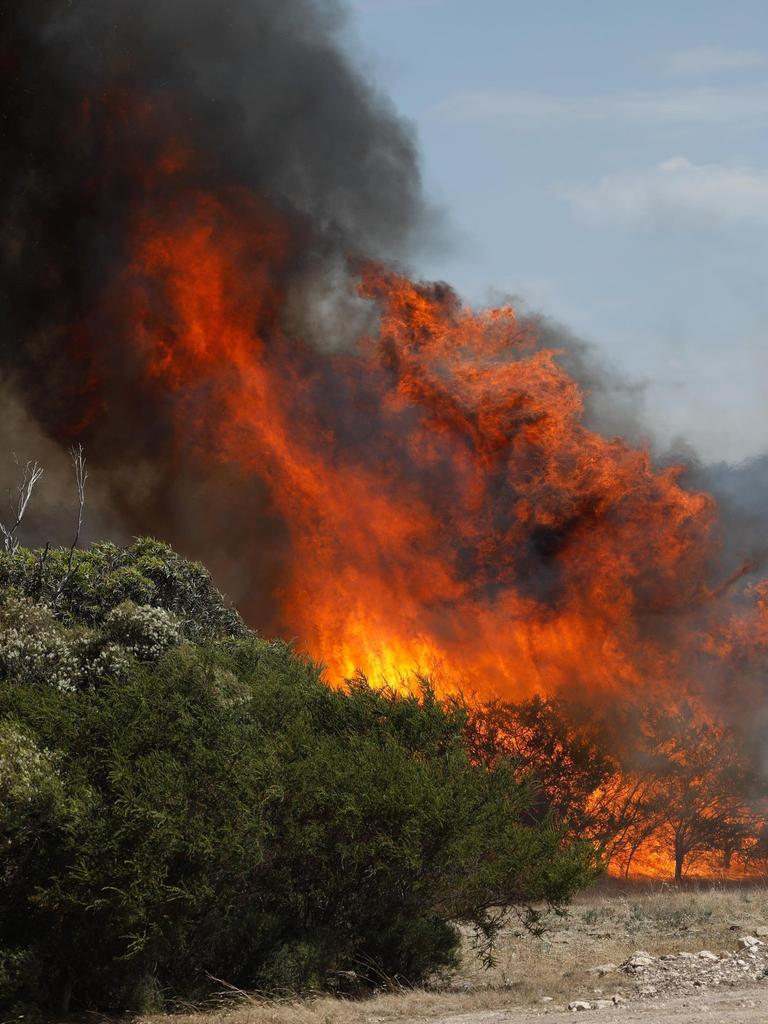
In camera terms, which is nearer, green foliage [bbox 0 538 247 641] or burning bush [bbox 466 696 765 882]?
green foliage [bbox 0 538 247 641]

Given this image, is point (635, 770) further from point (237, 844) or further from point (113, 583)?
point (237, 844)

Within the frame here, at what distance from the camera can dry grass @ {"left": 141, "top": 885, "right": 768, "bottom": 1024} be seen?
2134cm

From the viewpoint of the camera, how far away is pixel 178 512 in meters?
61.7

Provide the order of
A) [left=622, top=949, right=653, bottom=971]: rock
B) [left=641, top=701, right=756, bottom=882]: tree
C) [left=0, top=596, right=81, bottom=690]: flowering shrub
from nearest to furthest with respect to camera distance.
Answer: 1. [left=622, top=949, right=653, bottom=971]: rock
2. [left=0, top=596, right=81, bottom=690]: flowering shrub
3. [left=641, top=701, right=756, bottom=882]: tree

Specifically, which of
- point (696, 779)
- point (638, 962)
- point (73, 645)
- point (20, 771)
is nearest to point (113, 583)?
point (73, 645)

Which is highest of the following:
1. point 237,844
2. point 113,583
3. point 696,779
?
point 113,583

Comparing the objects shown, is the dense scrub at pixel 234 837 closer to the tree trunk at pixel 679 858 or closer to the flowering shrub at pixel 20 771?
the flowering shrub at pixel 20 771

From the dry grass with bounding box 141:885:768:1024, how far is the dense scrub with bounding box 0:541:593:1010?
4.35 ft

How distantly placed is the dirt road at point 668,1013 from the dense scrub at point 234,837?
12.6 feet

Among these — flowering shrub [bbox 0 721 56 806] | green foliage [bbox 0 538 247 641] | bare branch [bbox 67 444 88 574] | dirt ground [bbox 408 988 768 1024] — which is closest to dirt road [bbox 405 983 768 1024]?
dirt ground [bbox 408 988 768 1024]

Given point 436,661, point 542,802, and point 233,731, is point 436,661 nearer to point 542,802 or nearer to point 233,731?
point 542,802

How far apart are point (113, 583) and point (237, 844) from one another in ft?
52.8

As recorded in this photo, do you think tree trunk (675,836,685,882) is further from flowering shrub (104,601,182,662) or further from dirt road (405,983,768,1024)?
dirt road (405,983,768,1024)

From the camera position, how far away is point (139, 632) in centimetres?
3077
